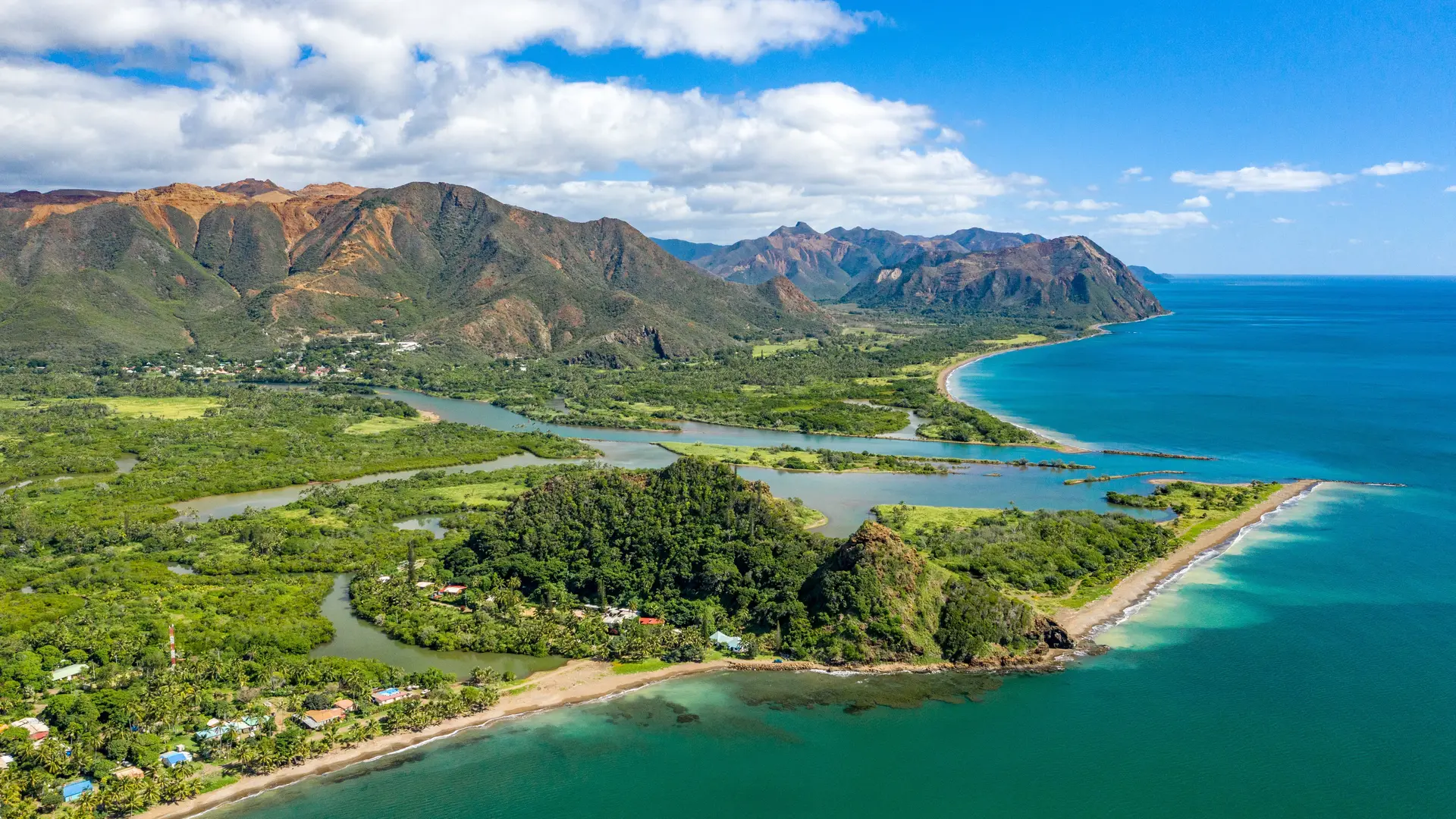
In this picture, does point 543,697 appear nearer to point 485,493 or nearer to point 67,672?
point 67,672

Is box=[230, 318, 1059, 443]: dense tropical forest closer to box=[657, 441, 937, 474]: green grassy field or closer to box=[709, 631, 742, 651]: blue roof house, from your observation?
box=[657, 441, 937, 474]: green grassy field

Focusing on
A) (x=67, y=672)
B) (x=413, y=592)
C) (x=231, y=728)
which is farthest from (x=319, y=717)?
(x=413, y=592)

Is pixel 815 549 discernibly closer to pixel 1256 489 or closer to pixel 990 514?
pixel 990 514

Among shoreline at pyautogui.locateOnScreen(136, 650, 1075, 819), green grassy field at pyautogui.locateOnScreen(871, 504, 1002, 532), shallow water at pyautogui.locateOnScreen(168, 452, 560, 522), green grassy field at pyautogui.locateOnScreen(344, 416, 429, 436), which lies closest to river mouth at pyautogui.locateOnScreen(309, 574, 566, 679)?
shoreline at pyautogui.locateOnScreen(136, 650, 1075, 819)

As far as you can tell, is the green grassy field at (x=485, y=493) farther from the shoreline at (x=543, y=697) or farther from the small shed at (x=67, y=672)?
the small shed at (x=67, y=672)

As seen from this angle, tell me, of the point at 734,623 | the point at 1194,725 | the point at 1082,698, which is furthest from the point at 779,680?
the point at 1194,725

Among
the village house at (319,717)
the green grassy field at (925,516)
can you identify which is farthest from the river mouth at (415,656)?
the green grassy field at (925,516)
